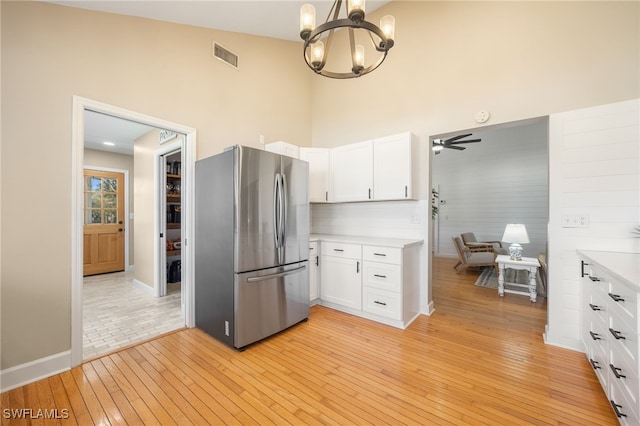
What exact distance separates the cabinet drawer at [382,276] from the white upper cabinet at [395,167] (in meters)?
0.84

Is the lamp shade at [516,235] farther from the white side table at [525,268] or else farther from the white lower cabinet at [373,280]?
the white lower cabinet at [373,280]

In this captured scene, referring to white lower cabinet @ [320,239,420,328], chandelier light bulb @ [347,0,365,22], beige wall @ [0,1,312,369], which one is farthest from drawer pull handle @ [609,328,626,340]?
beige wall @ [0,1,312,369]

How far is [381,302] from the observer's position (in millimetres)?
2848

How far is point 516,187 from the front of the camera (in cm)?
637

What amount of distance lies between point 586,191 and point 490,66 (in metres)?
1.55

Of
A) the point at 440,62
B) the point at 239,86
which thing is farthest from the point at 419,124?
the point at 239,86

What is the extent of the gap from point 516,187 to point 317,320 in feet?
20.7

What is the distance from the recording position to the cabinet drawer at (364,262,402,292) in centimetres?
273

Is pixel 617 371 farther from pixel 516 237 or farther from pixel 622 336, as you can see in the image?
pixel 516 237

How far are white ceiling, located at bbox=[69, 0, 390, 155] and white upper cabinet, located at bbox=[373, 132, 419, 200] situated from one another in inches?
76.3

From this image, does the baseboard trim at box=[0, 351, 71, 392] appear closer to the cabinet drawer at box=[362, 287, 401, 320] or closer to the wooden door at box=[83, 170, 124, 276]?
the cabinet drawer at box=[362, 287, 401, 320]

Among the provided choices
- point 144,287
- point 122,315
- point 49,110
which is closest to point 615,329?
point 49,110

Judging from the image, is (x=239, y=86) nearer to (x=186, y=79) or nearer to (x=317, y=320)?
(x=186, y=79)

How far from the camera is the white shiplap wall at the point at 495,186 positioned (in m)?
6.11
